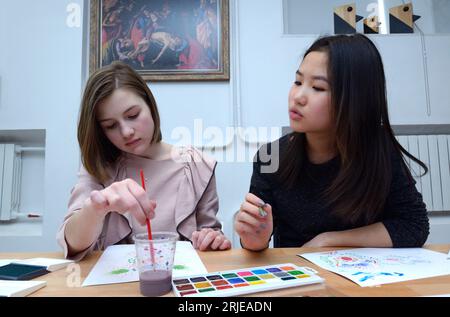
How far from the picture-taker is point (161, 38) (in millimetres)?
1657

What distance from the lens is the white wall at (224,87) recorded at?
1616 mm

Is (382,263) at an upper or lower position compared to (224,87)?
lower

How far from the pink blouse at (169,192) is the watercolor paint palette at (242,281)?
1.24 feet

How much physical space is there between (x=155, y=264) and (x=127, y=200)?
12 centimetres

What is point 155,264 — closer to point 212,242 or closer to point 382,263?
point 212,242

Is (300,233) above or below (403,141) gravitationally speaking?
below

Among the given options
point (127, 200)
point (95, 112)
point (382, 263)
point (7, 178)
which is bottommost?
point (382, 263)

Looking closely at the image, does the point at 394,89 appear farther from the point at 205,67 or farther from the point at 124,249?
the point at 124,249

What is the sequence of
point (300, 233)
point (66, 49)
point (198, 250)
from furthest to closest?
point (66, 49)
point (300, 233)
point (198, 250)

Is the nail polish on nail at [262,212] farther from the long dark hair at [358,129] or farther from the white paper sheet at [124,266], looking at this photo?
the long dark hair at [358,129]

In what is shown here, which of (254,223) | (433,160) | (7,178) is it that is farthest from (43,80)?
(433,160)

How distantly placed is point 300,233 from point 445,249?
0.31 metres

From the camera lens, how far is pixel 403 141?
1727 mm

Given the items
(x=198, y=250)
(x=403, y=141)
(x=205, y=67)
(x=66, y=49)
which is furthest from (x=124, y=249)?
(x=403, y=141)
